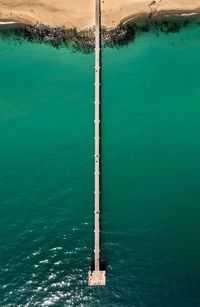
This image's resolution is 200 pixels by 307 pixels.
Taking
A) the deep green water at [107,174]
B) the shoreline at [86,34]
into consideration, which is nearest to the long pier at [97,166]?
the deep green water at [107,174]

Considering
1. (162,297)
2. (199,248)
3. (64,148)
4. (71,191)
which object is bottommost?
(162,297)

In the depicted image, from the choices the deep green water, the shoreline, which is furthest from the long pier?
the shoreline

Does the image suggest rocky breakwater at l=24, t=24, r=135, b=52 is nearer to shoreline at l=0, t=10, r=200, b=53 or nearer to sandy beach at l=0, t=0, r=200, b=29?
shoreline at l=0, t=10, r=200, b=53

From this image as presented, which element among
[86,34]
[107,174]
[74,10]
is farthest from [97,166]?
[74,10]

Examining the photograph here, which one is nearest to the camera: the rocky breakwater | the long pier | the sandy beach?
the long pier

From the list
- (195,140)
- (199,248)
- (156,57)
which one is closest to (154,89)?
(156,57)

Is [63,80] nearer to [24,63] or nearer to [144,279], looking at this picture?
[24,63]

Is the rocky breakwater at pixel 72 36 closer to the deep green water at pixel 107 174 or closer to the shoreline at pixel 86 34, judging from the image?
the shoreline at pixel 86 34
